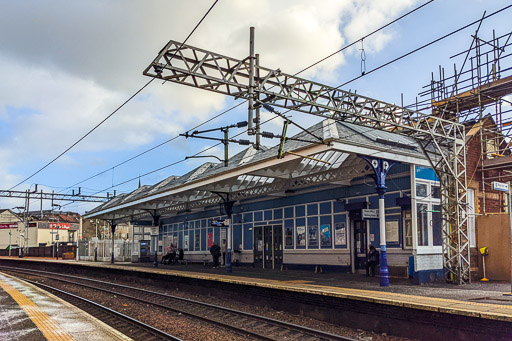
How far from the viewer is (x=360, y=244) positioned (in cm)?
1978

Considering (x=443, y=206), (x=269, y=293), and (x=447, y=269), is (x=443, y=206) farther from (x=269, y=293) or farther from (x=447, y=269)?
(x=269, y=293)

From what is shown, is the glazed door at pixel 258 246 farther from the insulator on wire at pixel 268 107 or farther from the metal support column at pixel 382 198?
the insulator on wire at pixel 268 107

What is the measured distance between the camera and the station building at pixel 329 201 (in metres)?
16.9

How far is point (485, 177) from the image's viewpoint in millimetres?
20172

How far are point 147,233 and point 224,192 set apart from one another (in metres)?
17.7

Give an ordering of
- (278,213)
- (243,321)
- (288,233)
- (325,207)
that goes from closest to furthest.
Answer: (243,321) → (325,207) → (288,233) → (278,213)

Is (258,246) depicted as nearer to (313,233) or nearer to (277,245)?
(277,245)

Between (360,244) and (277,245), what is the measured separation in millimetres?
5938

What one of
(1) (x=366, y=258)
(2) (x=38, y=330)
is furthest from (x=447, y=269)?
(2) (x=38, y=330)

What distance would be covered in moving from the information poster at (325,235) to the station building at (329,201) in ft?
0.15

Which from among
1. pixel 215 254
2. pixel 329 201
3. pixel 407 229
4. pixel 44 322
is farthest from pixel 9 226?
pixel 44 322

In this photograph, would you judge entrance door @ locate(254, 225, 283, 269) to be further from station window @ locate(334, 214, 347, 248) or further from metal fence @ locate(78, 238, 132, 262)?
metal fence @ locate(78, 238, 132, 262)

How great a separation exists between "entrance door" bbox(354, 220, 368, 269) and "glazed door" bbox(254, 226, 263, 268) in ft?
23.9

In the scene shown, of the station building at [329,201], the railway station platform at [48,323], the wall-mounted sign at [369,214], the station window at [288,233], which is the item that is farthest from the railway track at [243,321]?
the station window at [288,233]
